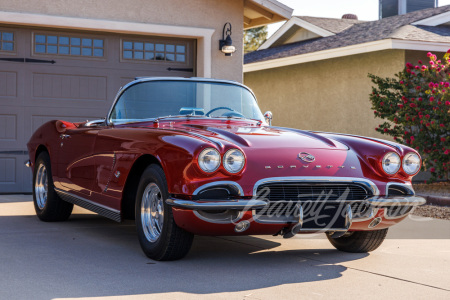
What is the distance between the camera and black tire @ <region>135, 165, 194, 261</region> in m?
4.55

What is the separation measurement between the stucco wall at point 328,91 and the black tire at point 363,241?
29.4 ft

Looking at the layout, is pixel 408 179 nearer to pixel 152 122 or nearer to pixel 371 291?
pixel 371 291

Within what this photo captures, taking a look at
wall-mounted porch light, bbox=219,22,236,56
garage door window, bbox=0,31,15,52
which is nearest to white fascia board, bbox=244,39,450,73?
wall-mounted porch light, bbox=219,22,236,56

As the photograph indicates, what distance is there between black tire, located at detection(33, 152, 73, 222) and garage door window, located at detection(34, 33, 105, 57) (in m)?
3.16

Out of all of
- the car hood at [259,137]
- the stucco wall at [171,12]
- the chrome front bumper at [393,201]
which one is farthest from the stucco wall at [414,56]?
the chrome front bumper at [393,201]

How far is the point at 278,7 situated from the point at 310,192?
700cm

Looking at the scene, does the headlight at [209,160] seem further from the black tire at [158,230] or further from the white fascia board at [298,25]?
the white fascia board at [298,25]

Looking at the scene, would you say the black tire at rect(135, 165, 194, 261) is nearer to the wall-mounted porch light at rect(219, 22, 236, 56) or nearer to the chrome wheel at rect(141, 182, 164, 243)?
the chrome wheel at rect(141, 182, 164, 243)

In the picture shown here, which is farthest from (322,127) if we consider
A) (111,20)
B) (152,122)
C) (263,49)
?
(152,122)

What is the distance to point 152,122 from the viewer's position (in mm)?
5570

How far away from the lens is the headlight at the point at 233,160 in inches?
173

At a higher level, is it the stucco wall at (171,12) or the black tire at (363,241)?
the stucco wall at (171,12)

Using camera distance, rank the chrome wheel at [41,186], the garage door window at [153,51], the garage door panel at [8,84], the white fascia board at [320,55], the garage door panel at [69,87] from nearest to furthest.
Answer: the chrome wheel at [41,186], the garage door panel at [8,84], the garage door panel at [69,87], the garage door window at [153,51], the white fascia board at [320,55]

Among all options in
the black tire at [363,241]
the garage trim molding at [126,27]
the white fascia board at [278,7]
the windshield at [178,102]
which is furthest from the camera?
the white fascia board at [278,7]
